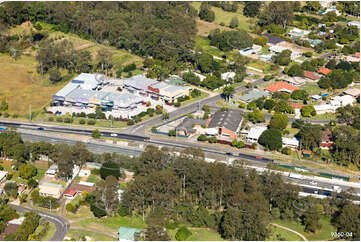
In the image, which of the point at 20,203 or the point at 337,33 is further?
the point at 337,33

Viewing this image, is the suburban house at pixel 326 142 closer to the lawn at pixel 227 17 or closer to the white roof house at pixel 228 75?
the white roof house at pixel 228 75

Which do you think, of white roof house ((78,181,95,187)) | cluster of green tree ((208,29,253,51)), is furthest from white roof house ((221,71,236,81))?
white roof house ((78,181,95,187))

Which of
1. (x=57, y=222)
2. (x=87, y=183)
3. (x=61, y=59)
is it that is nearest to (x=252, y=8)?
(x=61, y=59)

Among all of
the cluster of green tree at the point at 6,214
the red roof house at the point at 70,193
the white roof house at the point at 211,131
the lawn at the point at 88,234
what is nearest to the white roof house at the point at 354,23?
the white roof house at the point at 211,131

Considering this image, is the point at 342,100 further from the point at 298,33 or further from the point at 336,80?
the point at 298,33

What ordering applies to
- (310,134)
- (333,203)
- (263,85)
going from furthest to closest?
(263,85) < (310,134) < (333,203)

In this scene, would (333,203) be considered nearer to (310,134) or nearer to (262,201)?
(262,201)

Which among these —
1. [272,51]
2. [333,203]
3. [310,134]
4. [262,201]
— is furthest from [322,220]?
[272,51]

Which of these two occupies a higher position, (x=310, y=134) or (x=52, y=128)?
(x=310, y=134)
